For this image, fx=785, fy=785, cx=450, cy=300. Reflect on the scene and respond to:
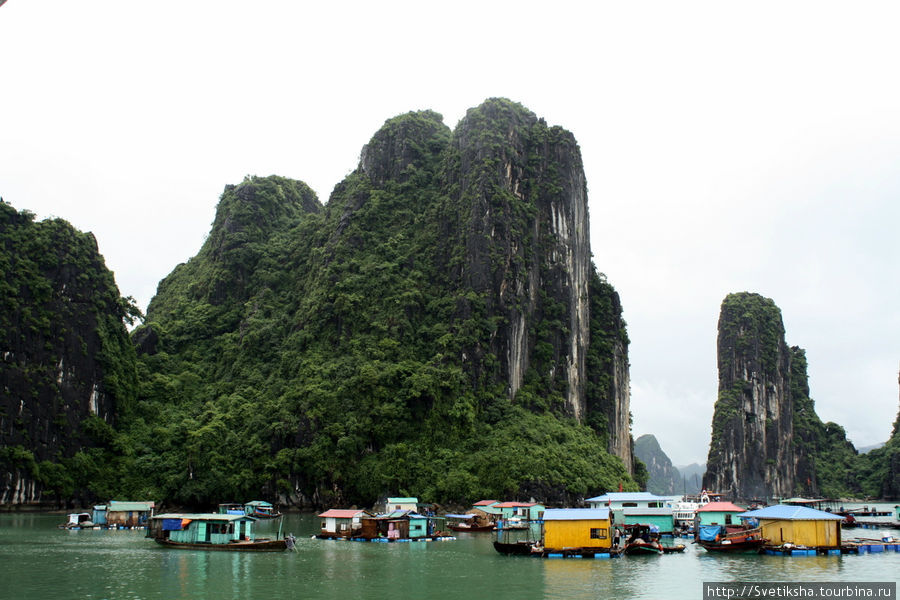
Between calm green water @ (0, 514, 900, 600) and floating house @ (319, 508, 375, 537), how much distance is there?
4276mm

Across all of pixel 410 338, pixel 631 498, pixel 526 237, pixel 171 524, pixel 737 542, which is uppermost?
pixel 526 237

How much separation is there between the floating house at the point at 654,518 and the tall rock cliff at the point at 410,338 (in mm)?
12848

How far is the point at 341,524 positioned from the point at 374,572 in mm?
15061

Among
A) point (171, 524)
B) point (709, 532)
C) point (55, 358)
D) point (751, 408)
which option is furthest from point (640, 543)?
point (751, 408)

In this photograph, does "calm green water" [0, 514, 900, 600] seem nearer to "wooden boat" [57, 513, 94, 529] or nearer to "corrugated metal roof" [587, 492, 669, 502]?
"corrugated metal roof" [587, 492, 669, 502]

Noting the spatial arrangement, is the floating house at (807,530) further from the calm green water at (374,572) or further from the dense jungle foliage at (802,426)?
the dense jungle foliage at (802,426)

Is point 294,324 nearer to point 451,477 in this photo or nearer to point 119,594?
point 451,477

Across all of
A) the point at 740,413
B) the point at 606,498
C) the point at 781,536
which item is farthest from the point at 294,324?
the point at 740,413

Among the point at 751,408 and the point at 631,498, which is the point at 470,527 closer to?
the point at 631,498

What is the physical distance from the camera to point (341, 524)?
41438 mm

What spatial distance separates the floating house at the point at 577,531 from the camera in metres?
31.6

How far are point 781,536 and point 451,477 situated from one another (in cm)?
2492

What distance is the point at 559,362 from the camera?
6962 cm

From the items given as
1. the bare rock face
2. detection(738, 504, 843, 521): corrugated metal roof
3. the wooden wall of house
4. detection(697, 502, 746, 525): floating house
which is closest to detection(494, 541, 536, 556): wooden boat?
the wooden wall of house
